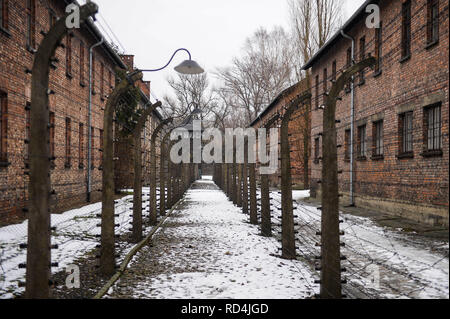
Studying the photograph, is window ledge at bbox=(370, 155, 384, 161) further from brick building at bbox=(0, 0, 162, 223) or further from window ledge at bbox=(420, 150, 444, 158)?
brick building at bbox=(0, 0, 162, 223)

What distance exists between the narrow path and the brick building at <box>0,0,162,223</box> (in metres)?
1.60

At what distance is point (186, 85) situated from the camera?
188 feet

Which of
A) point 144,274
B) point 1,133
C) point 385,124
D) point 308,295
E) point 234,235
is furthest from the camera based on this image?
point 385,124

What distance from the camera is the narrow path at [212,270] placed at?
17.6 ft

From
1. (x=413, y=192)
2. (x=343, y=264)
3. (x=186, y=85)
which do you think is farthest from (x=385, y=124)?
(x=186, y=85)

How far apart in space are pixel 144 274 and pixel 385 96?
40.1 ft

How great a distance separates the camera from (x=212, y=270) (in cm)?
661

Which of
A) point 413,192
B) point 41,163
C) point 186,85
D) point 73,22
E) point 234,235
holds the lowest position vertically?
point 234,235

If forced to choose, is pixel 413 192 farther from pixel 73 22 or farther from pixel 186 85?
pixel 186 85

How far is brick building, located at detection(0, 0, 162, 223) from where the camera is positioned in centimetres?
1101

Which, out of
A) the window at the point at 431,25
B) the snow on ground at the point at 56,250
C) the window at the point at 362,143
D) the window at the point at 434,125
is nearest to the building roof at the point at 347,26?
the window at the point at 431,25

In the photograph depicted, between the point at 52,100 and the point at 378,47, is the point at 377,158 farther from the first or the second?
the point at 52,100

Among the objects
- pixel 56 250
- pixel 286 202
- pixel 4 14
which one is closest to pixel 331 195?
pixel 286 202

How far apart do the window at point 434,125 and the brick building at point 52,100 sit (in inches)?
360
